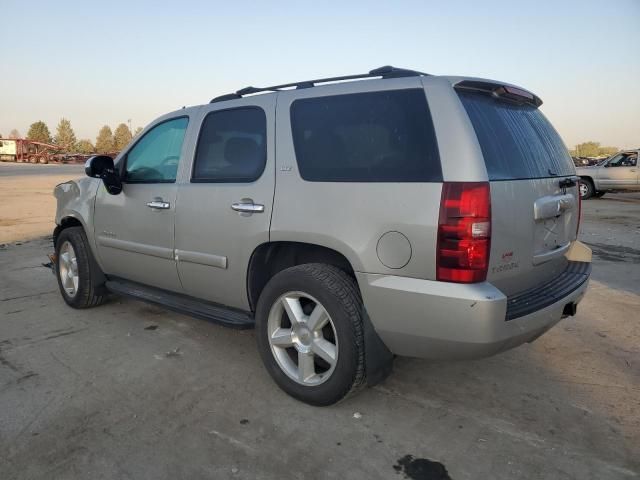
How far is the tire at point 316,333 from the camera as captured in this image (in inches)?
109

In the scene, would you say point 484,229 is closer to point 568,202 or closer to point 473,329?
point 473,329

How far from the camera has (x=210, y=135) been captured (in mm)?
3650

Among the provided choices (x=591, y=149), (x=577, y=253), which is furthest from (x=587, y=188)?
(x=591, y=149)

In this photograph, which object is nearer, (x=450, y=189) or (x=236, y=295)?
(x=450, y=189)

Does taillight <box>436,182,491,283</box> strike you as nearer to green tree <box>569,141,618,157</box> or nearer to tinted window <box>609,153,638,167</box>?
tinted window <box>609,153,638,167</box>

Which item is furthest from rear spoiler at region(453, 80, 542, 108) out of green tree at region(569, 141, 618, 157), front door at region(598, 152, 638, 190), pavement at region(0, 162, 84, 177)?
green tree at region(569, 141, 618, 157)

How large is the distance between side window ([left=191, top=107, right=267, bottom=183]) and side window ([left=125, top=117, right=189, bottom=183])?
0.88 ft

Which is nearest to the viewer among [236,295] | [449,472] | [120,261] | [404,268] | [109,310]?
[449,472]

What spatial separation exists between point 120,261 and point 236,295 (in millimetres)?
1420

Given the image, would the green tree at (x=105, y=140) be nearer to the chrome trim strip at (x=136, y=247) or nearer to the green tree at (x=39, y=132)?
the green tree at (x=39, y=132)

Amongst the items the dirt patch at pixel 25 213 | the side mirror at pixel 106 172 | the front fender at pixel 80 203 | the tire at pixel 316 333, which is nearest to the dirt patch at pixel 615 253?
the tire at pixel 316 333

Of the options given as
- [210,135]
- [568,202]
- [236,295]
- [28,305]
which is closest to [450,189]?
[568,202]

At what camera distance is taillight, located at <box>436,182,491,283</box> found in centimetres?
240

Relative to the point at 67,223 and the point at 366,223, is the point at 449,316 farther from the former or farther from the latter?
the point at 67,223
